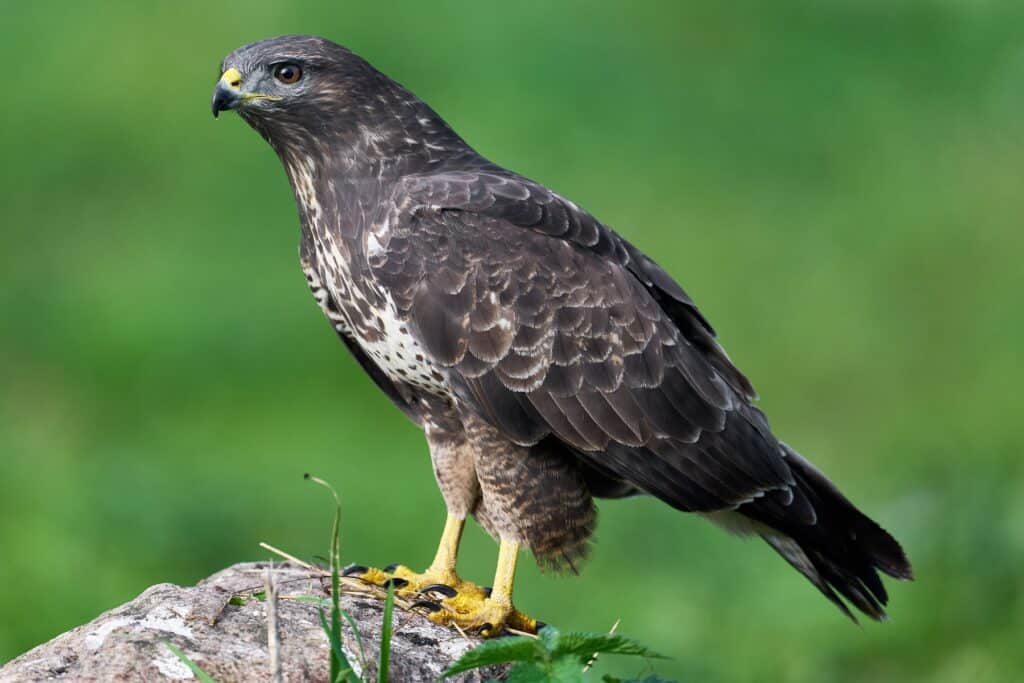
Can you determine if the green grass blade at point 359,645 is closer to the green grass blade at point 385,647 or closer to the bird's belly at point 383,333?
the green grass blade at point 385,647

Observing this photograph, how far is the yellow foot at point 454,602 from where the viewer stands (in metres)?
6.13

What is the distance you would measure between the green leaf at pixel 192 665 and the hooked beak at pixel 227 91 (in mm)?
2152

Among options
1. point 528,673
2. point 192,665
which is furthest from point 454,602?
point 192,665

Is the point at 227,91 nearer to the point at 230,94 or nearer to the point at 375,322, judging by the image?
the point at 230,94

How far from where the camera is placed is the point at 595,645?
16.3ft

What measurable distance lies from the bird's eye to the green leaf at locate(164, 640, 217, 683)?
2290mm

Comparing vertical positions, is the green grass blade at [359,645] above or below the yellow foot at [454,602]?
below

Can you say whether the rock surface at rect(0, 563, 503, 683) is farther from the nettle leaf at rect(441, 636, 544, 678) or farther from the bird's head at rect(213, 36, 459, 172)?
the bird's head at rect(213, 36, 459, 172)

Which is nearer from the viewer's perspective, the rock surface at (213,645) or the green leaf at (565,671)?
the green leaf at (565,671)

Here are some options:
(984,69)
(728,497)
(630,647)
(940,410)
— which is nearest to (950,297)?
(940,410)

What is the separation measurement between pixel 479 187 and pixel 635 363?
798 millimetres

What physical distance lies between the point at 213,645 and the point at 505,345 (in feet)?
5.20

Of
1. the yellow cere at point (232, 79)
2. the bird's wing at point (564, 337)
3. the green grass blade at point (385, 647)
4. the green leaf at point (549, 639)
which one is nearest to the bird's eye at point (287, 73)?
the yellow cere at point (232, 79)

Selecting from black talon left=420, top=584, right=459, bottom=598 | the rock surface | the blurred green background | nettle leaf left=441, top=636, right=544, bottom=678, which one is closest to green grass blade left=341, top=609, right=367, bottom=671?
the rock surface
